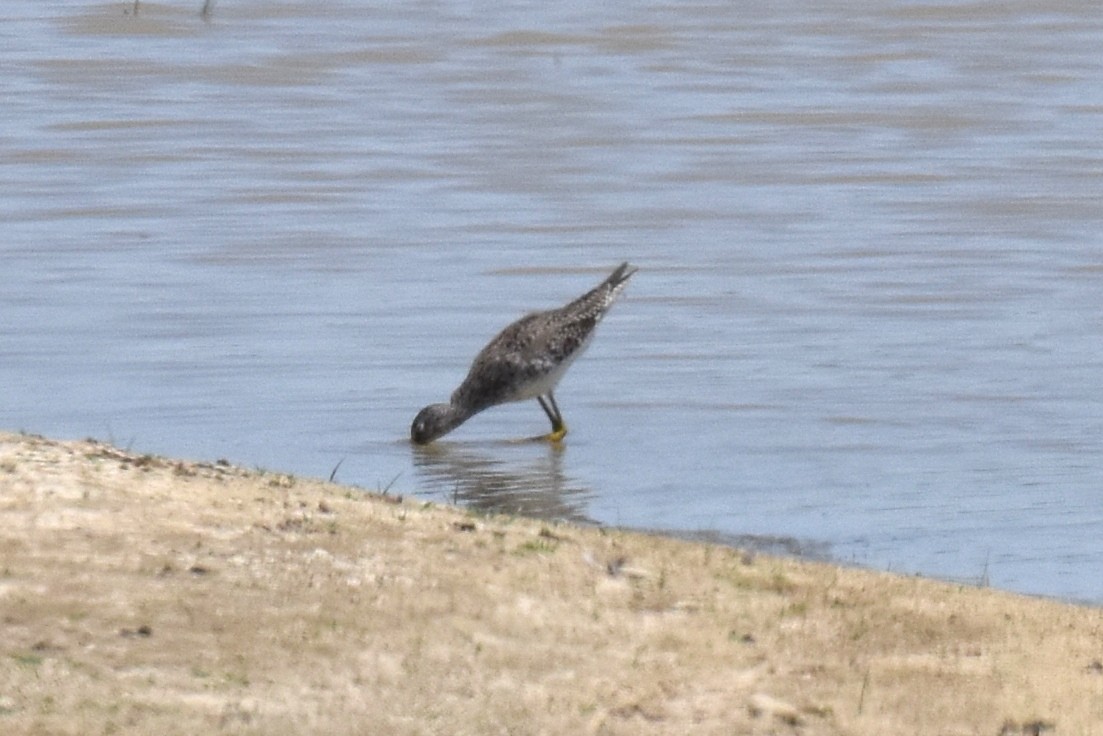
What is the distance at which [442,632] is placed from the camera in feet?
21.3

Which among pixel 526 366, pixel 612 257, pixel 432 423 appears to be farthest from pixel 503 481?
pixel 612 257

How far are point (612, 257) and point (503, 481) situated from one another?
462cm

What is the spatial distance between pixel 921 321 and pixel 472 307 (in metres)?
2.39

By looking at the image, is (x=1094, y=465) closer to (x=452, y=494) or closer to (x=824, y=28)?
(x=452, y=494)

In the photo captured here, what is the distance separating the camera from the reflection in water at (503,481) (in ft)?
33.1

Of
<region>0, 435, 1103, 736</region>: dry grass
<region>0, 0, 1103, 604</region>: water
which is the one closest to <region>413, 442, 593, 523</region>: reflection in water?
<region>0, 0, 1103, 604</region>: water

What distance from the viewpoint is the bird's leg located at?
11344 mm

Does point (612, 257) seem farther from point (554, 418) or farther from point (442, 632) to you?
point (442, 632)

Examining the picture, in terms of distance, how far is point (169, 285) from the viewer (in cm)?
1411

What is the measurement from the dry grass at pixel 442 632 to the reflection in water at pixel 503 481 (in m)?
2.57

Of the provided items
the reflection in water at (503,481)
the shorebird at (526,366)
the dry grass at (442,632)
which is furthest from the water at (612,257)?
the dry grass at (442,632)

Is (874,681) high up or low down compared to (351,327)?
up

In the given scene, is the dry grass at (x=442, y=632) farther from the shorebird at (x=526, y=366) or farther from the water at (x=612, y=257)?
the shorebird at (x=526, y=366)

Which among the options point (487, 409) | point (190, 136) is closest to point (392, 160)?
point (190, 136)
